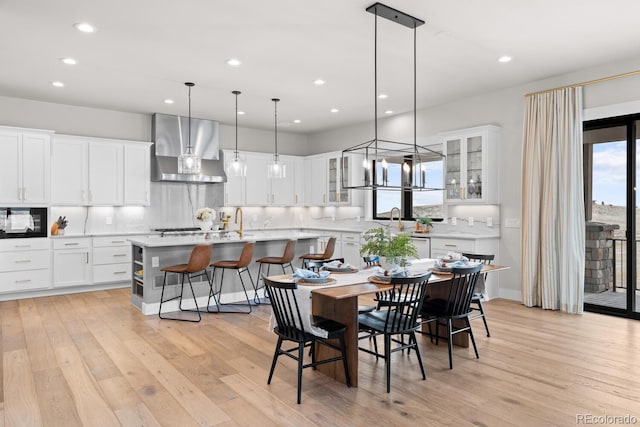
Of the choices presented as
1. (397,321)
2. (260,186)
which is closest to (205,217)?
(260,186)

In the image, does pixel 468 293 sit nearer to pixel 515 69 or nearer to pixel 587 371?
pixel 587 371

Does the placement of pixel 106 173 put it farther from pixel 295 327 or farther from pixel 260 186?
pixel 295 327

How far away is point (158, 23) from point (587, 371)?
14.9 ft

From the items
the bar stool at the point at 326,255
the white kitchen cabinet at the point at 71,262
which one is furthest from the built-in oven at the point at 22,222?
the bar stool at the point at 326,255

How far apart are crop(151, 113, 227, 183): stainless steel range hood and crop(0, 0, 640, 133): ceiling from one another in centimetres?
89

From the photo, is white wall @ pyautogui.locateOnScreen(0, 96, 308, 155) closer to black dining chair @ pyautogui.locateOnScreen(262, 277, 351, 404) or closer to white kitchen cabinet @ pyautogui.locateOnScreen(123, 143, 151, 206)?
white kitchen cabinet @ pyautogui.locateOnScreen(123, 143, 151, 206)

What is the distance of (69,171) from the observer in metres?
6.61

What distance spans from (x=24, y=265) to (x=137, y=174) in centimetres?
208

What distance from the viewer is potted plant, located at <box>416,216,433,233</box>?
6883 millimetres

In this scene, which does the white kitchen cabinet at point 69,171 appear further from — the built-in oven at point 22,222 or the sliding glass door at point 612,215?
the sliding glass door at point 612,215

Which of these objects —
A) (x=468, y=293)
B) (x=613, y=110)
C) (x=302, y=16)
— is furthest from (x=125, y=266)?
(x=613, y=110)

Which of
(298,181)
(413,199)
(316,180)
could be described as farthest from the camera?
(298,181)

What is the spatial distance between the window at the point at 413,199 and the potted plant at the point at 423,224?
36 centimetres

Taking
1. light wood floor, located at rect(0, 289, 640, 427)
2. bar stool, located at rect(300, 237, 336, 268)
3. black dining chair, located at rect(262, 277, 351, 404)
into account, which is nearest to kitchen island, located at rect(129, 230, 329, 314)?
bar stool, located at rect(300, 237, 336, 268)
